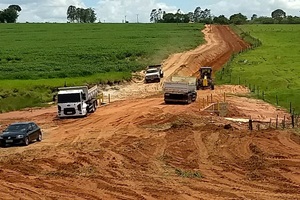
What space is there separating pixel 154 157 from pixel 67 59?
6298 centimetres

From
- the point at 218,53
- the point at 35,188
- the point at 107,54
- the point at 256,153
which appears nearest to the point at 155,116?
the point at 256,153

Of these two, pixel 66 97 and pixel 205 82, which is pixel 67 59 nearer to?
pixel 205 82

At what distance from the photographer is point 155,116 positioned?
46094 mm

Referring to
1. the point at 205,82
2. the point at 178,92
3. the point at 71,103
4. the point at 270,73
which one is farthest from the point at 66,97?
the point at 270,73

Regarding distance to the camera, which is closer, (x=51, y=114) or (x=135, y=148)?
(x=135, y=148)

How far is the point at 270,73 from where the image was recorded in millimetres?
72375

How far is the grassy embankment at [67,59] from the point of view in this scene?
64625 mm

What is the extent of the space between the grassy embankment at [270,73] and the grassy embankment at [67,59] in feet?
45.1

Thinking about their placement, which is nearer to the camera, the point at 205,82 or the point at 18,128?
the point at 18,128

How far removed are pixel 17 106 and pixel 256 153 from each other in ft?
106

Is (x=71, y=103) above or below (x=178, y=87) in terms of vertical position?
below

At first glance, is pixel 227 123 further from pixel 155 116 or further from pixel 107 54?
pixel 107 54

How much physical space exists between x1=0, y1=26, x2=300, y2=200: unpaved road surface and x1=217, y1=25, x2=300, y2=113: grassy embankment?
12.6 ft

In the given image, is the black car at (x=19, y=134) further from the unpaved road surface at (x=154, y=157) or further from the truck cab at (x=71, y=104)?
the truck cab at (x=71, y=104)
